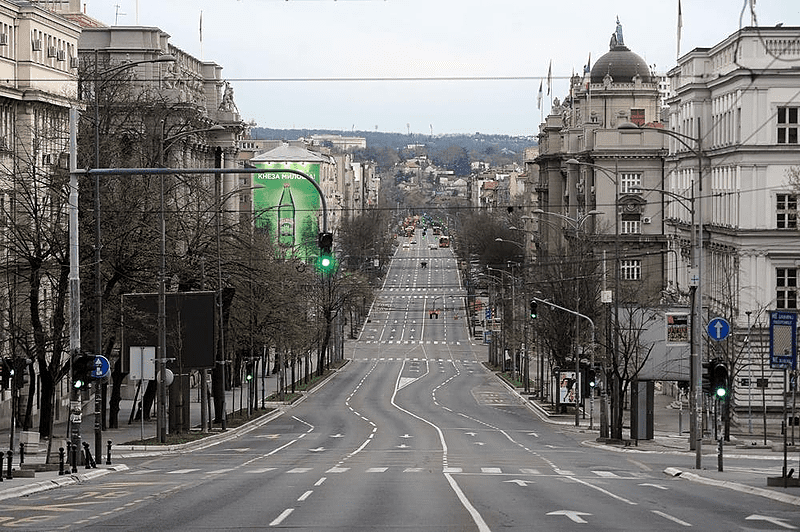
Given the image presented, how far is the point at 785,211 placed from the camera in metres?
63.7

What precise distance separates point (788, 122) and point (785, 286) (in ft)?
23.6

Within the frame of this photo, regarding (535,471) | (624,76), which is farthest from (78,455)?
(624,76)

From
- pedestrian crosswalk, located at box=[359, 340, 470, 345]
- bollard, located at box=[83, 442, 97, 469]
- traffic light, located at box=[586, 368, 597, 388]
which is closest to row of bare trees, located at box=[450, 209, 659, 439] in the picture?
traffic light, located at box=[586, 368, 597, 388]

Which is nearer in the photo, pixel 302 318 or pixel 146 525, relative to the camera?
pixel 146 525

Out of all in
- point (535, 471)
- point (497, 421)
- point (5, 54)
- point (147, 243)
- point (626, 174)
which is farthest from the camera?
point (626, 174)

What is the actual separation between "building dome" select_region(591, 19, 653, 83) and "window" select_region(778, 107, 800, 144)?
65.9 metres

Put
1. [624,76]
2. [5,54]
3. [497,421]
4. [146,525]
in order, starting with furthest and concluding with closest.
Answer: [624,76] < [497,421] < [5,54] < [146,525]

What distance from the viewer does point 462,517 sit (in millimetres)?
22922

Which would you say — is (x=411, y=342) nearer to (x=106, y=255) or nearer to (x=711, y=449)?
(x=106, y=255)

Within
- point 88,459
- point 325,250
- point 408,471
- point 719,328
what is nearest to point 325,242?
point 325,250

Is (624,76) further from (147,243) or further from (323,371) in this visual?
(147,243)

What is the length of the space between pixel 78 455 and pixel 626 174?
8114cm

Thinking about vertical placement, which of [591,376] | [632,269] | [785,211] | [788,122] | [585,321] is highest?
[788,122]

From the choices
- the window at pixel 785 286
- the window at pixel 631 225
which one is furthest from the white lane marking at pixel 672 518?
the window at pixel 631 225
